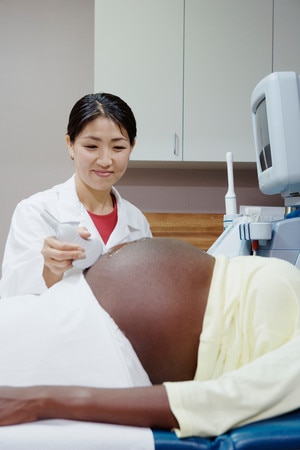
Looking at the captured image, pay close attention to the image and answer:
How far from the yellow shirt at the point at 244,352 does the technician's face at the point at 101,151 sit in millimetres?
838

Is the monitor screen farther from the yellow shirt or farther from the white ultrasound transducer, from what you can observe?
the white ultrasound transducer

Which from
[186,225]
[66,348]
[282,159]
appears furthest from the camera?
[186,225]

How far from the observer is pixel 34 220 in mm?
1807

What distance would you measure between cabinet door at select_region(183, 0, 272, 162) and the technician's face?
122cm

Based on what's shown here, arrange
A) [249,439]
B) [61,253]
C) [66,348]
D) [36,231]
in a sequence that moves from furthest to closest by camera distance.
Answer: [36,231] → [61,253] → [66,348] → [249,439]

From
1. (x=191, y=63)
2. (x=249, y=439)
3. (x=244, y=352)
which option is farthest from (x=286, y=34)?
(x=249, y=439)

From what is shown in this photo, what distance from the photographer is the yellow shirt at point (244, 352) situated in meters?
0.85

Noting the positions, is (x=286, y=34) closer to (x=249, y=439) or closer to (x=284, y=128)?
(x=284, y=128)

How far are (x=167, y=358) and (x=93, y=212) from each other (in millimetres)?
1095

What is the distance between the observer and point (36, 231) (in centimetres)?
178

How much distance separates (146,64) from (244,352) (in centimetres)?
236

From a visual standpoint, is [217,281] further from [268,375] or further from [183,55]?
[183,55]

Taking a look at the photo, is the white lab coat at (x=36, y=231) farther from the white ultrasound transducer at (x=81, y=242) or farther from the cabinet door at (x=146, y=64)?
the cabinet door at (x=146, y=64)

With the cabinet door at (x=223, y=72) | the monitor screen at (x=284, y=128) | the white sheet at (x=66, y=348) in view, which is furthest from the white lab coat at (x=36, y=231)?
the cabinet door at (x=223, y=72)
